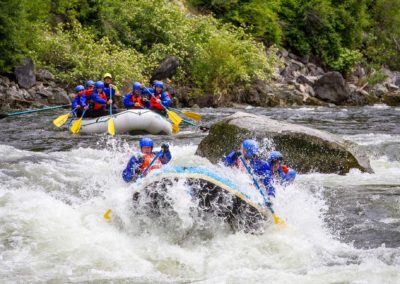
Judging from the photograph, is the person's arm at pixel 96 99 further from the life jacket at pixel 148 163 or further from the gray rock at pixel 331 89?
the gray rock at pixel 331 89

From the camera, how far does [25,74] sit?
19.6 m

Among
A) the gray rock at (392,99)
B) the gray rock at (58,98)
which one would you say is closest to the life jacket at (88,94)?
the gray rock at (58,98)

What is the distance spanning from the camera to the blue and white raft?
6098mm

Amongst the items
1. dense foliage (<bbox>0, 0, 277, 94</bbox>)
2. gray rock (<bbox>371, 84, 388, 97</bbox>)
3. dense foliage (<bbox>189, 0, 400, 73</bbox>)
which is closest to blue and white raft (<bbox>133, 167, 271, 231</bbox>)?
dense foliage (<bbox>0, 0, 277, 94</bbox>)

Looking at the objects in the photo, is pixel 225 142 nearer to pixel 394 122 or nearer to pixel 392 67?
pixel 394 122

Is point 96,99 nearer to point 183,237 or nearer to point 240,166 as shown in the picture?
point 240,166

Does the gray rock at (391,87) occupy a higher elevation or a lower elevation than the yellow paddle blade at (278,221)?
lower

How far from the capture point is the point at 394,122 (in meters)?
17.5

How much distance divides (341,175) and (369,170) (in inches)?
19.7

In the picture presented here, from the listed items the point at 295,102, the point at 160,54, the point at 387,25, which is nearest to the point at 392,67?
the point at 387,25

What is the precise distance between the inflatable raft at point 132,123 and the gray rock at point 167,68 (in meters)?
9.69

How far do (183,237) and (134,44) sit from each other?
19.3 m

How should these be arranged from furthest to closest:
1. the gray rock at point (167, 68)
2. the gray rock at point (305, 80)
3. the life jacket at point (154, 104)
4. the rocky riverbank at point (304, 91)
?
the gray rock at point (305, 80) → the rocky riverbank at point (304, 91) → the gray rock at point (167, 68) → the life jacket at point (154, 104)

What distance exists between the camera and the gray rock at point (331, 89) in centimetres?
2756
